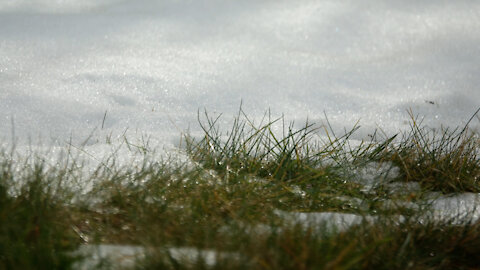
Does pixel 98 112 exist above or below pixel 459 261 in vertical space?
above

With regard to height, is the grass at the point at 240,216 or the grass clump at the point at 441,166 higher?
the grass clump at the point at 441,166

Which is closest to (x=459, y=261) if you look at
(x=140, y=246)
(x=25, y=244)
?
(x=140, y=246)

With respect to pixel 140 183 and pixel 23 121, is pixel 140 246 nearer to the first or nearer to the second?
pixel 140 183

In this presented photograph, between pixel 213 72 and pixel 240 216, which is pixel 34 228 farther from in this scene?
pixel 213 72

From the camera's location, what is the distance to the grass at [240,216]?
1.49 m

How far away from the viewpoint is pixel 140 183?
2158 millimetres

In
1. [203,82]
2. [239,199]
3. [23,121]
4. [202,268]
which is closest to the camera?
[202,268]

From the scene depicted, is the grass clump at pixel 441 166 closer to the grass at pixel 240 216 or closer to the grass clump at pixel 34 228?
the grass at pixel 240 216

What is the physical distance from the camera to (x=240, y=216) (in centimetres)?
189

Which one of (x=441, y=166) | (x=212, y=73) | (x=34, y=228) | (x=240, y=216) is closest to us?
(x=34, y=228)

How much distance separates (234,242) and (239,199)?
1.72 ft

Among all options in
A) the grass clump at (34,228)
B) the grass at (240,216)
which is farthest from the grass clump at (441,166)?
the grass clump at (34,228)

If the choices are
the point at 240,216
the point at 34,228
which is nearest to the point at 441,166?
the point at 240,216

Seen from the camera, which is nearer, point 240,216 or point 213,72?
point 240,216
